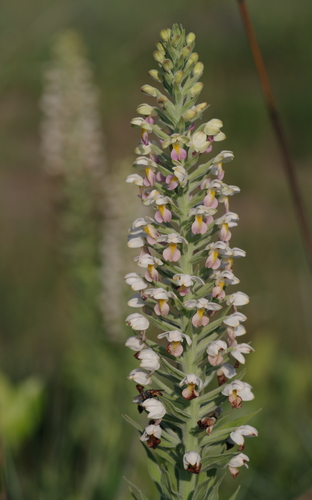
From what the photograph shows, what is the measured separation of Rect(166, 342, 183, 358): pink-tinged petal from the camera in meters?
1.61

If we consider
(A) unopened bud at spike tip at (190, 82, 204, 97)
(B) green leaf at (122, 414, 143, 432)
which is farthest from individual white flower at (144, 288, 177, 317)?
(A) unopened bud at spike tip at (190, 82, 204, 97)

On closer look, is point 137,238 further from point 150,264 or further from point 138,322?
point 138,322

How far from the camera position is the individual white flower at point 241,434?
162 cm

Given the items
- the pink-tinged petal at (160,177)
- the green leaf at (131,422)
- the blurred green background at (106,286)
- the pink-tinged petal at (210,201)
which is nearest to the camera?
the green leaf at (131,422)

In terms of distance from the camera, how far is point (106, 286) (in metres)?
5.28

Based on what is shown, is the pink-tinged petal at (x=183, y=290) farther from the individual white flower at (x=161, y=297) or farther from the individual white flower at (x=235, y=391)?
the individual white flower at (x=235, y=391)

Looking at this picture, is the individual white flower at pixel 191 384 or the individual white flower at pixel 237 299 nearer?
the individual white flower at pixel 191 384

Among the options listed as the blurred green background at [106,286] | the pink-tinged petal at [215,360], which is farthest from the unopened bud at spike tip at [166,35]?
the blurred green background at [106,286]

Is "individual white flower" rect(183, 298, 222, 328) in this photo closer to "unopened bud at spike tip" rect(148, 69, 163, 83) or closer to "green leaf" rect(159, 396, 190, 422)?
"green leaf" rect(159, 396, 190, 422)

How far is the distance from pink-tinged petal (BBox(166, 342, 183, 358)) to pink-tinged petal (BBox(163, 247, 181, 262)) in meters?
0.26

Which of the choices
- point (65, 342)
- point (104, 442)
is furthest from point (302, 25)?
point (104, 442)

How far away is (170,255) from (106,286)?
3.72 metres

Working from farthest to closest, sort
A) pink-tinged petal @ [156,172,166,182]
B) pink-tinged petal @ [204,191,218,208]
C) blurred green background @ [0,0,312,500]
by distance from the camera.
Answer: blurred green background @ [0,0,312,500] → pink-tinged petal @ [156,172,166,182] → pink-tinged petal @ [204,191,218,208]

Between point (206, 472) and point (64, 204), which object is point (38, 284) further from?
point (206, 472)
